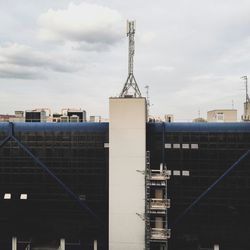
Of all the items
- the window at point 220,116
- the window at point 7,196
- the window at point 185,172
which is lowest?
the window at point 7,196

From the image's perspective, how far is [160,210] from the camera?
4156cm

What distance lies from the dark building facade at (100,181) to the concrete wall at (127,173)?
2.46 m

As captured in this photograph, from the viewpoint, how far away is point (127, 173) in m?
40.8

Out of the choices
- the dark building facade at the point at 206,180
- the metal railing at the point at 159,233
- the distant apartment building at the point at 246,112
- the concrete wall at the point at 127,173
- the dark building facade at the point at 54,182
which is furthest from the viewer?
the distant apartment building at the point at 246,112

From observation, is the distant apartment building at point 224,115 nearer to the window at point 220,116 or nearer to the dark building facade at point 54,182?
the window at point 220,116

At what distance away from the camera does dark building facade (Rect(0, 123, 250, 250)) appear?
4178 cm

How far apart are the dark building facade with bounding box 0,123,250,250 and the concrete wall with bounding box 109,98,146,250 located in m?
2.46

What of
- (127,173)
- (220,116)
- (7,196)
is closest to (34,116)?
(7,196)

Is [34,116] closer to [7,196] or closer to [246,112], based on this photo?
[7,196]

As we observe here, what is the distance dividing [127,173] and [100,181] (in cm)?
488

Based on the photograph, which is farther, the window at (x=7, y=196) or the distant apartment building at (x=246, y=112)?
the distant apartment building at (x=246, y=112)

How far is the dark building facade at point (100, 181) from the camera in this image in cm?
4178

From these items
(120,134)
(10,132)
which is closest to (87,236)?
(120,134)

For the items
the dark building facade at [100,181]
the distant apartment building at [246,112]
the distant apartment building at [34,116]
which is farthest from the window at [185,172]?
the distant apartment building at [34,116]
